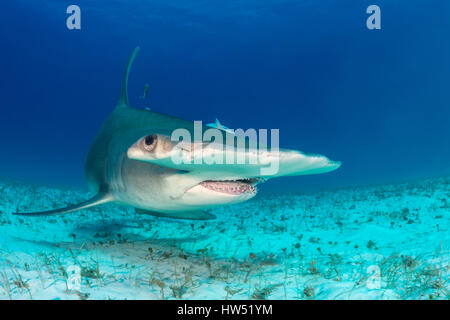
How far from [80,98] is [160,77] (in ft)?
264

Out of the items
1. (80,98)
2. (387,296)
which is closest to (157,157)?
(387,296)

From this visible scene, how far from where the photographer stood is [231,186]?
115 inches

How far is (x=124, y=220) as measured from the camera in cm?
721

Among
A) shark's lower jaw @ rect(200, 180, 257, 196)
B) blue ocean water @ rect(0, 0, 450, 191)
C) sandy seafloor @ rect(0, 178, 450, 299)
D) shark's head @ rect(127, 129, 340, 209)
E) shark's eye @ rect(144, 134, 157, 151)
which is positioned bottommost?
sandy seafloor @ rect(0, 178, 450, 299)

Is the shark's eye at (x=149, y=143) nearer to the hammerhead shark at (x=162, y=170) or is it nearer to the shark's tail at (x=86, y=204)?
the hammerhead shark at (x=162, y=170)

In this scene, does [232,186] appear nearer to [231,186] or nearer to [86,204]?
[231,186]

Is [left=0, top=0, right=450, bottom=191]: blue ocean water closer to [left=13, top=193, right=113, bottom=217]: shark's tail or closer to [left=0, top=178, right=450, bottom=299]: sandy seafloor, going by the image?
[left=0, top=178, right=450, bottom=299]: sandy seafloor

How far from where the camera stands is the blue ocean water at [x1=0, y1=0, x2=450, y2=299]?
309cm

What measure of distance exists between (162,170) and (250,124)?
551ft

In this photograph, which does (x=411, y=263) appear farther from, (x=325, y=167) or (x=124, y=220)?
(x=124, y=220)

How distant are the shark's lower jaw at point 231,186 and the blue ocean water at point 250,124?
0.90 m

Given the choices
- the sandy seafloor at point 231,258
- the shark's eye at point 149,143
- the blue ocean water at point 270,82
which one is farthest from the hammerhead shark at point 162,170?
the blue ocean water at point 270,82

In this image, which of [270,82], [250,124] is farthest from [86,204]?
[250,124]

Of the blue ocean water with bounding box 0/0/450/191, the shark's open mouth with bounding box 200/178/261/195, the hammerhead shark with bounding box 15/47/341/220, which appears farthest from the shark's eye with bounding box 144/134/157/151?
the blue ocean water with bounding box 0/0/450/191
